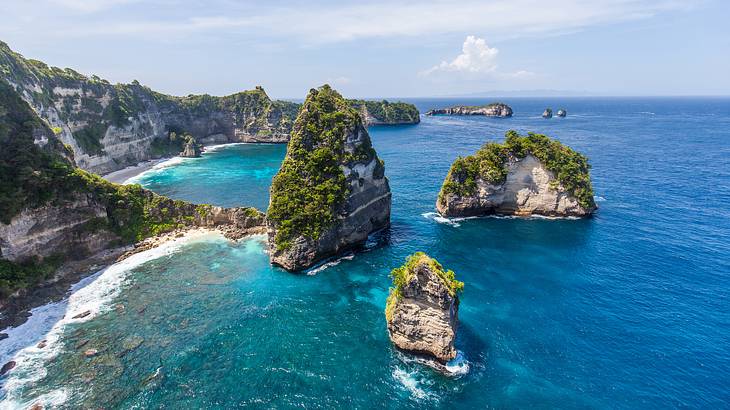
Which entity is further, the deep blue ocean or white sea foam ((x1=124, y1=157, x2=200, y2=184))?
white sea foam ((x1=124, y1=157, x2=200, y2=184))

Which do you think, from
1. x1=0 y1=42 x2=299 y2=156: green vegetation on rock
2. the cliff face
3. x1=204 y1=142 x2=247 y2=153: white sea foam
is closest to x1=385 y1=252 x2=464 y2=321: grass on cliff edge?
the cliff face

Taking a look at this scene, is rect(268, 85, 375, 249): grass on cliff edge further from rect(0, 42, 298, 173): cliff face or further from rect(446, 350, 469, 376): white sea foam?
rect(0, 42, 298, 173): cliff face

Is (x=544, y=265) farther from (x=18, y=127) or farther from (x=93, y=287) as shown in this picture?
(x=18, y=127)

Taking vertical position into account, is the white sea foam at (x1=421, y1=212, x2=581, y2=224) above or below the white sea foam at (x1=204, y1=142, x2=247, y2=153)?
below

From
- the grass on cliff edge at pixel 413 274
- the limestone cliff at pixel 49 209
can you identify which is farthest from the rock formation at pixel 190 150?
the grass on cliff edge at pixel 413 274

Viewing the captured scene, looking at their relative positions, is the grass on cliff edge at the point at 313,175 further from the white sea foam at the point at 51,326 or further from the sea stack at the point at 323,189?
the white sea foam at the point at 51,326

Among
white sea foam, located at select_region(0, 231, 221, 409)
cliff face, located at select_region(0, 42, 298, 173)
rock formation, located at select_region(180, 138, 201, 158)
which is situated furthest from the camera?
rock formation, located at select_region(180, 138, 201, 158)

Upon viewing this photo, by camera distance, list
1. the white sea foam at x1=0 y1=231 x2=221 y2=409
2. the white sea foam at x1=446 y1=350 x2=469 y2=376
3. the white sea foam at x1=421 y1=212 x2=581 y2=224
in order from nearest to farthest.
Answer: the white sea foam at x1=0 y1=231 x2=221 y2=409, the white sea foam at x1=446 y1=350 x2=469 y2=376, the white sea foam at x1=421 y1=212 x2=581 y2=224
